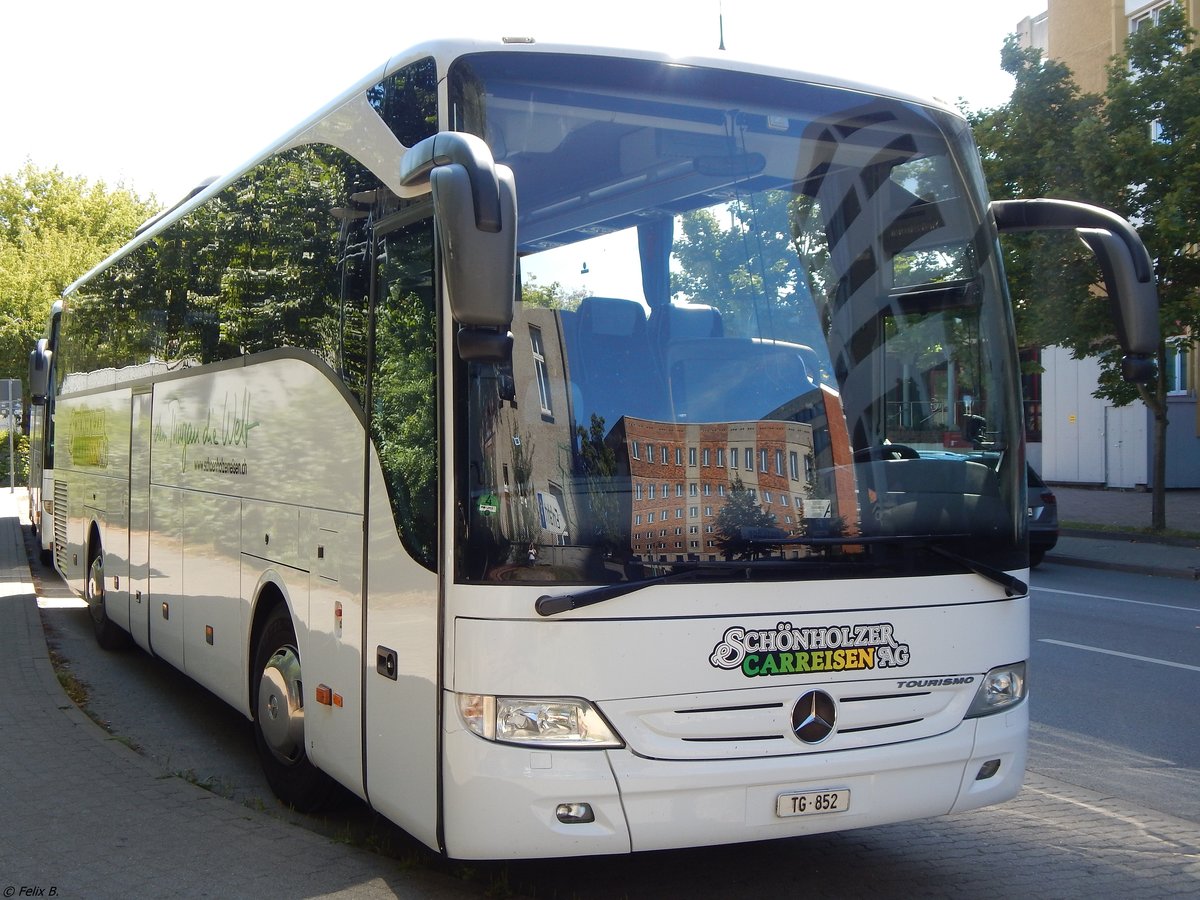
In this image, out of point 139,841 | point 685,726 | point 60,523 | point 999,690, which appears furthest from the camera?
point 60,523

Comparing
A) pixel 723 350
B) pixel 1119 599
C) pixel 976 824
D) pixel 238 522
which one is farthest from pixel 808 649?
pixel 1119 599

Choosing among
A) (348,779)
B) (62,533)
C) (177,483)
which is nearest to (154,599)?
(177,483)

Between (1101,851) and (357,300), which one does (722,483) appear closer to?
(357,300)

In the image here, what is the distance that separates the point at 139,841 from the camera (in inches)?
209

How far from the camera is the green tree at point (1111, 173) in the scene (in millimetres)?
19406

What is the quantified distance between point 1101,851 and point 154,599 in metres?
6.33

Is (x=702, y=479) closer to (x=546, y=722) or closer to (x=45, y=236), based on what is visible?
(x=546, y=722)

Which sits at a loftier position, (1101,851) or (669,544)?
(669,544)

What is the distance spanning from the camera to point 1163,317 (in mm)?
19781

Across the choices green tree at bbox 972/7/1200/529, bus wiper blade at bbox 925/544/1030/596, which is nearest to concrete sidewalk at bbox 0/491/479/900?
bus wiper blade at bbox 925/544/1030/596

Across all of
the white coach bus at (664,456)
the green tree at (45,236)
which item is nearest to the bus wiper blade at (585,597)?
the white coach bus at (664,456)

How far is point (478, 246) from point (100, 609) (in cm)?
861

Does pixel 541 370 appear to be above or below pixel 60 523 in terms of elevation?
above

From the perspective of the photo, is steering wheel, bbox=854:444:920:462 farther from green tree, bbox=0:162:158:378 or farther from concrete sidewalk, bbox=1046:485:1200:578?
green tree, bbox=0:162:158:378
